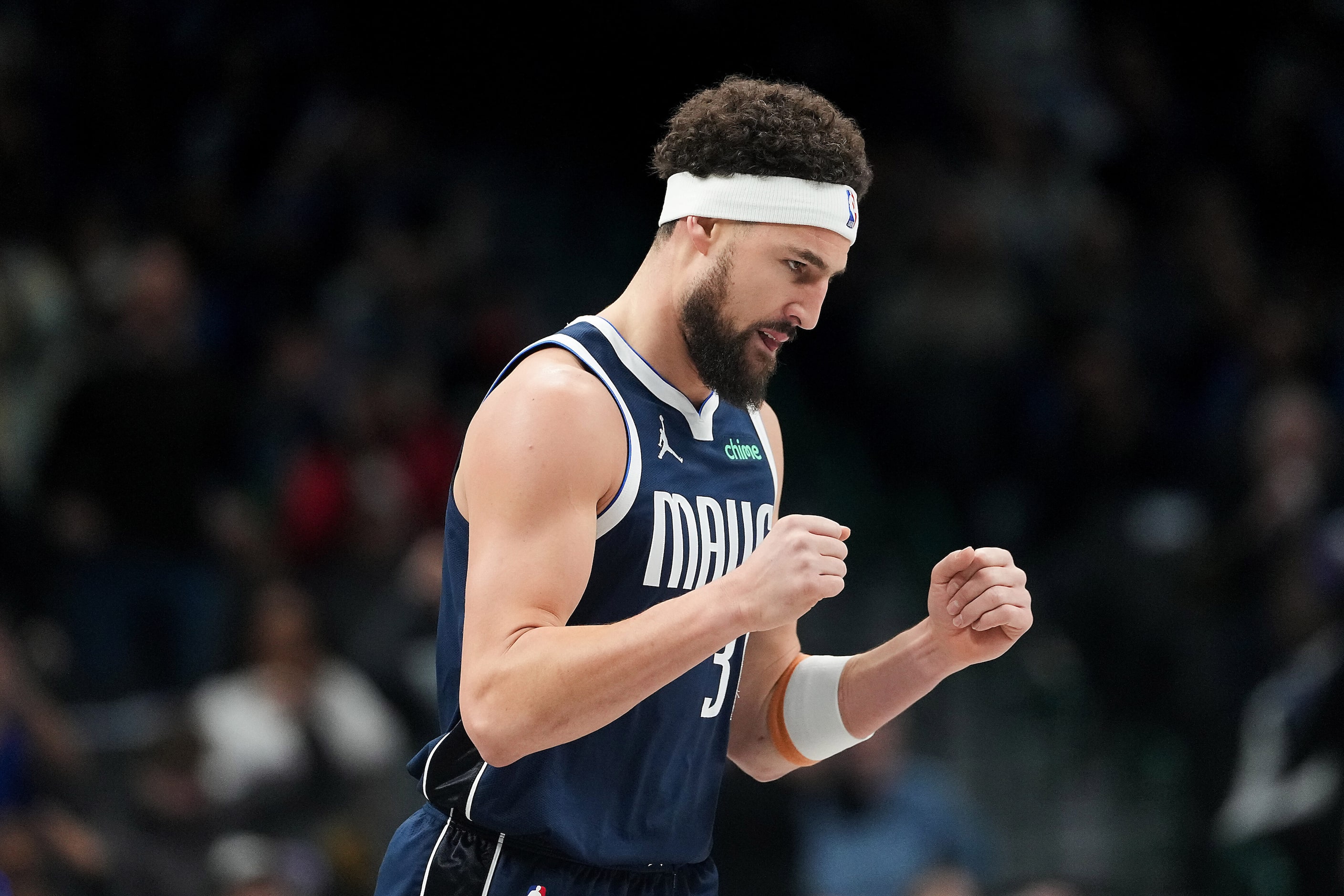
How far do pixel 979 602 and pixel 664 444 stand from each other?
2.61 feet

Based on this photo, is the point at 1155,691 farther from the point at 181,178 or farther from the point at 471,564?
the point at 181,178

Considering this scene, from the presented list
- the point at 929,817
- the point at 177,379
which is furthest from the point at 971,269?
the point at 177,379

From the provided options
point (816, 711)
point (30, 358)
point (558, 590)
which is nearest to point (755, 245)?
point (558, 590)

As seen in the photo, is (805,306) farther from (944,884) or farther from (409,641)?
(409,641)

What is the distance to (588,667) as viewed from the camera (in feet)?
10.5

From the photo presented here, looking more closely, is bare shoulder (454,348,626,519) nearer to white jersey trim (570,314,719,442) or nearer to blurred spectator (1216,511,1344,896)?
white jersey trim (570,314,719,442)

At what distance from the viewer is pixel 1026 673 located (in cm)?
962

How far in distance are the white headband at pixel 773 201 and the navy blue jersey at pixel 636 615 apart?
0.38 m

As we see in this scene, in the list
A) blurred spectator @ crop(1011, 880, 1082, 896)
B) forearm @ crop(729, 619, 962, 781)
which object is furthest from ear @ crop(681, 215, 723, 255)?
blurred spectator @ crop(1011, 880, 1082, 896)

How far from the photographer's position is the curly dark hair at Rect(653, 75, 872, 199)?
376 cm

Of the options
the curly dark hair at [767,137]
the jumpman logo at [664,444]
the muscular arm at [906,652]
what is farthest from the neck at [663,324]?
the muscular arm at [906,652]

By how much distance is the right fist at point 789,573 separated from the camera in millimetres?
3168

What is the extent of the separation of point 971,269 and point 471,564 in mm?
8405

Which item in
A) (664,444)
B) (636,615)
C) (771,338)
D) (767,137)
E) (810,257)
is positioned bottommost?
(636,615)
